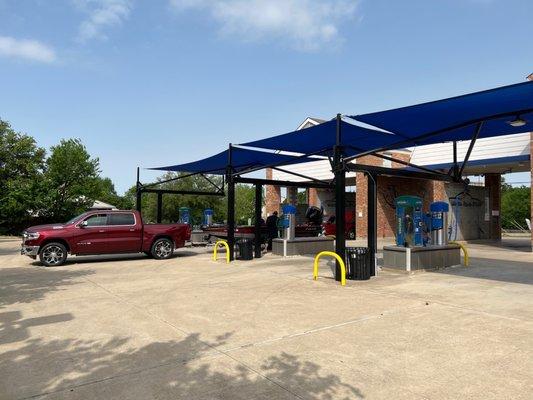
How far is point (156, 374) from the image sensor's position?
14.7 ft

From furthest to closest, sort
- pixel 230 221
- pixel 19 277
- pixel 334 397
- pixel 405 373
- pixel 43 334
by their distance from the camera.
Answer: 1. pixel 230 221
2. pixel 19 277
3. pixel 43 334
4. pixel 405 373
5. pixel 334 397

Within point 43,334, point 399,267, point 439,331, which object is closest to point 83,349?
point 43,334

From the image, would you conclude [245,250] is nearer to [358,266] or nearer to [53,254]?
[358,266]

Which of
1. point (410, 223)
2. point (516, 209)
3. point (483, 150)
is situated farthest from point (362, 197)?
point (516, 209)

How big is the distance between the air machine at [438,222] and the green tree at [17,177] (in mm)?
30787

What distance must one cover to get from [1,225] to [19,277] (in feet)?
89.3

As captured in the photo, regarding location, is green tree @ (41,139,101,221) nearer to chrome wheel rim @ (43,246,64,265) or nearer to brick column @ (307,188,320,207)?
brick column @ (307,188,320,207)

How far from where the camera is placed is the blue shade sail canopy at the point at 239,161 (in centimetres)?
1605

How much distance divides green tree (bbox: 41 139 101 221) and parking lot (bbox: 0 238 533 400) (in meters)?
26.8

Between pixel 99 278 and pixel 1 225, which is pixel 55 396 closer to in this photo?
pixel 99 278

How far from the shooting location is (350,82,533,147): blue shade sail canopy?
25.5ft

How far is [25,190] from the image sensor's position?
33781 mm

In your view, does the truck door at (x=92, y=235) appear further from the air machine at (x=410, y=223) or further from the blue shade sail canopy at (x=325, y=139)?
the air machine at (x=410, y=223)

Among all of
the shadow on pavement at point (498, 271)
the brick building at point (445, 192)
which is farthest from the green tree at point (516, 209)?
the shadow on pavement at point (498, 271)
